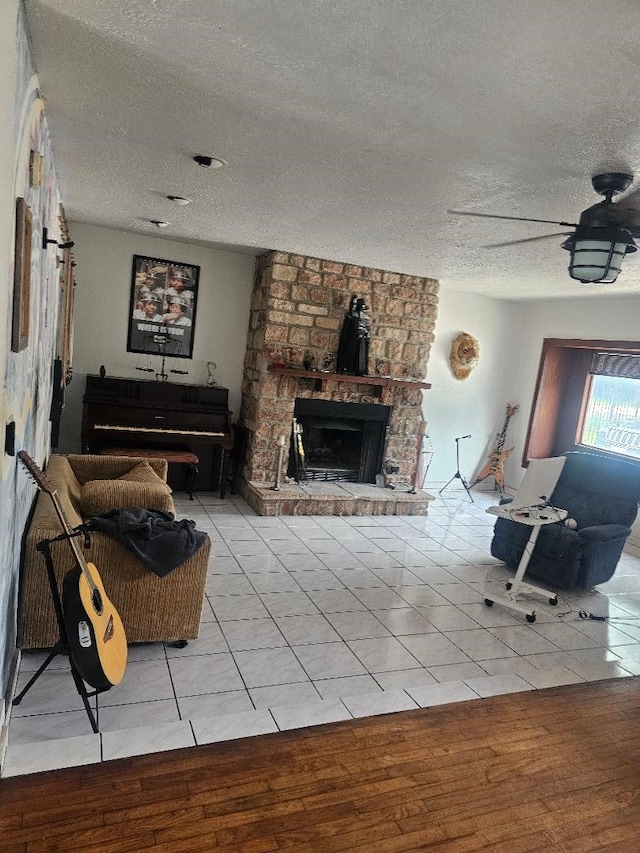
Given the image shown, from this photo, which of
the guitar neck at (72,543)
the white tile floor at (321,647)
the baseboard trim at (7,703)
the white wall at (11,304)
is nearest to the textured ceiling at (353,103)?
the white wall at (11,304)

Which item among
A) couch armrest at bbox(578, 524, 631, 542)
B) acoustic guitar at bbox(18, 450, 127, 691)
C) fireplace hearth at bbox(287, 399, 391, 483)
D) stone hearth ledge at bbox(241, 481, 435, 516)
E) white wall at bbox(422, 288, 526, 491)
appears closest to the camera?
acoustic guitar at bbox(18, 450, 127, 691)

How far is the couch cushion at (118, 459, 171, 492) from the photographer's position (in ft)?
12.8

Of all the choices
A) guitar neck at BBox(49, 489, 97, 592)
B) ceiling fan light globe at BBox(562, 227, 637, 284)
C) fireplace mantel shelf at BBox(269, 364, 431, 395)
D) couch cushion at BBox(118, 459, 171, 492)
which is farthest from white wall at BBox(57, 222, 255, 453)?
ceiling fan light globe at BBox(562, 227, 637, 284)

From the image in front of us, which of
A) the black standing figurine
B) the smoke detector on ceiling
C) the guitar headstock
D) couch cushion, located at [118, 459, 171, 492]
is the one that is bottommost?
couch cushion, located at [118, 459, 171, 492]

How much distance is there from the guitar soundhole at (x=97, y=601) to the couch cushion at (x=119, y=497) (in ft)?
3.34

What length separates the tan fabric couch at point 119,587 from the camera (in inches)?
106

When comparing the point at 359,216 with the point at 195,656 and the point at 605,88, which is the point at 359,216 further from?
the point at 195,656

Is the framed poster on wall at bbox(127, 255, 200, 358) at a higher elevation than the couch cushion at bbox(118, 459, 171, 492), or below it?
higher

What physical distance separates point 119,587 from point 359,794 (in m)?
1.43

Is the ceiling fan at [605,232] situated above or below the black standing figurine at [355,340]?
above

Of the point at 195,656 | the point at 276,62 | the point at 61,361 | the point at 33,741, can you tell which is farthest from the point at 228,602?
the point at 276,62

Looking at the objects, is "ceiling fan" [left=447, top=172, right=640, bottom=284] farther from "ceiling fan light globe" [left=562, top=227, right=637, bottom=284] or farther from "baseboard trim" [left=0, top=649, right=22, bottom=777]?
"baseboard trim" [left=0, top=649, right=22, bottom=777]

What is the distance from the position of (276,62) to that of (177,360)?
4.50 meters

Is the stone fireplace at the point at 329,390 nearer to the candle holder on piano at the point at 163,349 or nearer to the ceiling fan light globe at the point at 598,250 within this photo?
the candle holder on piano at the point at 163,349
